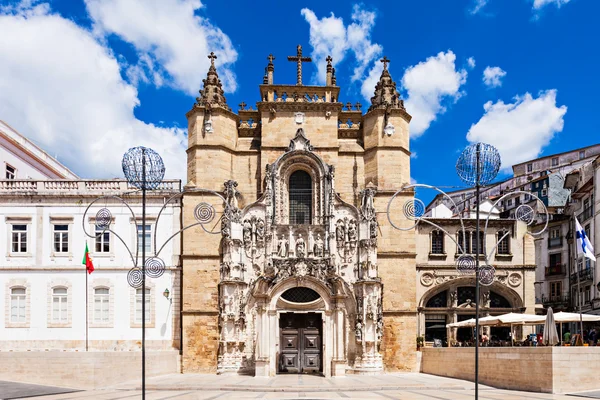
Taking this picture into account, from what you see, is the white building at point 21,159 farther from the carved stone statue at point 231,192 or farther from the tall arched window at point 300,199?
the tall arched window at point 300,199

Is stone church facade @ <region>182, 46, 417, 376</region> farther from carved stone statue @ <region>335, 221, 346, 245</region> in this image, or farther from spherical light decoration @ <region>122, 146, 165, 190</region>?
spherical light decoration @ <region>122, 146, 165, 190</region>

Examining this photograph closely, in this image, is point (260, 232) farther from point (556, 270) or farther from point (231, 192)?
point (556, 270)

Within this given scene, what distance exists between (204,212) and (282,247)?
14.1 feet

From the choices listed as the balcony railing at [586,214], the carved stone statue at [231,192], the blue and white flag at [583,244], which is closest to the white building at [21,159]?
the carved stone statue at [231,192]

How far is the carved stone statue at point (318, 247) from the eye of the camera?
34312 millimetres

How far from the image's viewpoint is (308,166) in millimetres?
35438

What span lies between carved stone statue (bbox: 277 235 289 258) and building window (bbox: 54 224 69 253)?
10914 millimetres

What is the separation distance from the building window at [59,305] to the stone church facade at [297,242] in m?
6.14

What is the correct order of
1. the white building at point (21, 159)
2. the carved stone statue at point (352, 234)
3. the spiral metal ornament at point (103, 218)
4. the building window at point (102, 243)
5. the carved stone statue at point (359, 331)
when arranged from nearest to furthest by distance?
the spiral metal ornament at point (103, 218) → the carved stone statue at point (359, 331) → the carved stone statue at point (352, 234) → the building window at point (102, 243) → the white building at point (21, 159)

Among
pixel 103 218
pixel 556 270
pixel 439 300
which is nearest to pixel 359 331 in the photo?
pixel 439 300

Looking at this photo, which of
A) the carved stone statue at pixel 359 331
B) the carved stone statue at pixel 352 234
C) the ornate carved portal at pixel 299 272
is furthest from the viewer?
the carved stone statue at pixel 352 234

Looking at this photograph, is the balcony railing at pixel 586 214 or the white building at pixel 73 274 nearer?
the white building at pixel 73 274

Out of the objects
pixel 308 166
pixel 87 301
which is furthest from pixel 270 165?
pixel 87 301

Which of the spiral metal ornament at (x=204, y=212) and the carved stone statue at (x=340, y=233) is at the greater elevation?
the spiral metal ornament at (x=204, y=212)
